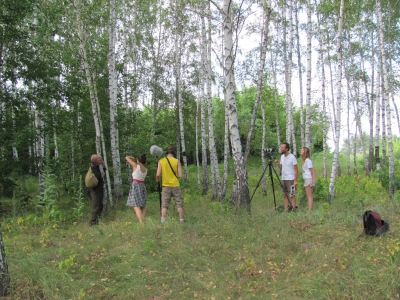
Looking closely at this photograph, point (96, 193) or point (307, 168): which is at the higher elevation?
point (307, 168)

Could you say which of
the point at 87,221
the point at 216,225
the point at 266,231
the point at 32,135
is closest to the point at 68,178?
the point at 32,135

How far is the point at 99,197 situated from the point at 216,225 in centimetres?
253

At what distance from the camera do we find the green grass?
10.1 ft

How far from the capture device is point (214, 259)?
154 inches

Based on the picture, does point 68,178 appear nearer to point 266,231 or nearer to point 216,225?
point 216,225

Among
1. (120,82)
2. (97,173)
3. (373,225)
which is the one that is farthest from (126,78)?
(373,225)

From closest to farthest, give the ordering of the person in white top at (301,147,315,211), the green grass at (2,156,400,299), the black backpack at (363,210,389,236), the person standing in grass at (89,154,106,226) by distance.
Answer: the green grass at (2,156,400,299) < the black backpack at (363,210,389,236) < the person standing in grass at (89,154,106,226) < the person in white top at (301,147,315,211)

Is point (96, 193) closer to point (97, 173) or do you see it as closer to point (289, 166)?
point (97, 173)

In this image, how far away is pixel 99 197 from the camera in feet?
19.6

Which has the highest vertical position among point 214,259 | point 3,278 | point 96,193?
point 96,193

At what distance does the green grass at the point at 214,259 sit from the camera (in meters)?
3.08

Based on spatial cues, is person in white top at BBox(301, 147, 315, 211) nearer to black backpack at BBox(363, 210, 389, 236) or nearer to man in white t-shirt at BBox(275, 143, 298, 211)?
man in white t-shirt at BBox(275, 143, 298, 211)

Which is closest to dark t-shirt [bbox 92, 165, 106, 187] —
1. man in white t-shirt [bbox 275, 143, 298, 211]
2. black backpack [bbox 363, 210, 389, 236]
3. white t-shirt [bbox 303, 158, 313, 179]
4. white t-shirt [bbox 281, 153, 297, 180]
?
man in white t-shirt [bbox 275, 143, 298, 211]

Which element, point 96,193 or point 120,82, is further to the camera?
point 120,82
